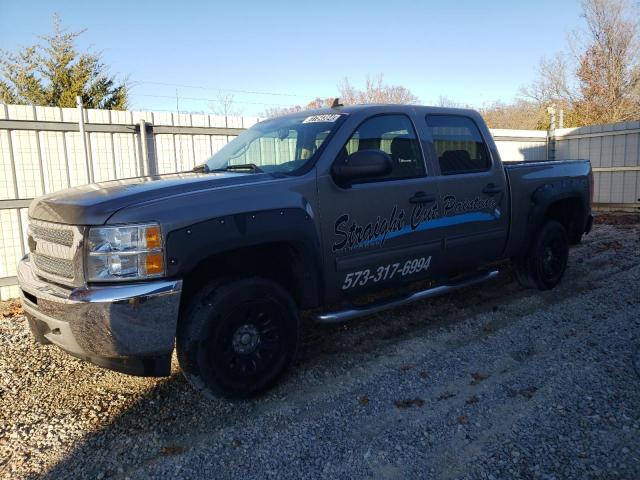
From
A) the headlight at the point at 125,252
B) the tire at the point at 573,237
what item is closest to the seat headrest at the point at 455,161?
the tire at the point at 573,237

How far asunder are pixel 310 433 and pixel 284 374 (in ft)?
2.08

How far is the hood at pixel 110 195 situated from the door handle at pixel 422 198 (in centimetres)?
127

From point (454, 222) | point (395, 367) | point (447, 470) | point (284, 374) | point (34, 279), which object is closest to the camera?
point (447, 470)

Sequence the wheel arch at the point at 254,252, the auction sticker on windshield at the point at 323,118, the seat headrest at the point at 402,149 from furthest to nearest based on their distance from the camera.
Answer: the seat headrest at the point at 402,149
the auction sticker on windshield at the point at 323,118
the wheel arch at the point at 254,252

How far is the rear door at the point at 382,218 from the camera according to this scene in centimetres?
355

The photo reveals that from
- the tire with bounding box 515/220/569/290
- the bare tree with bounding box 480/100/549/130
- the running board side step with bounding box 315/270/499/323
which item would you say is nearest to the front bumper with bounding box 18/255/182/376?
the running board side step with bounding box 315/270/499/323

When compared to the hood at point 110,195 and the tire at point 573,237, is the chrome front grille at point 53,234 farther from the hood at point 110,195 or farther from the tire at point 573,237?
the tire at point 573,237

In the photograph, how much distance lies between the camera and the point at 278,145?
13.0 ft

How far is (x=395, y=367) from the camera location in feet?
12.3

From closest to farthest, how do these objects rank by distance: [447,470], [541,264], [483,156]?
[447,470] < [483,156] < [541,264]

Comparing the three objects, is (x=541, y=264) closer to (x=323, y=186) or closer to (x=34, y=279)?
(x=323, y=186)

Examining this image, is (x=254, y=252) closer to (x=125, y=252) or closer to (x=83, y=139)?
(x=125, y=252)

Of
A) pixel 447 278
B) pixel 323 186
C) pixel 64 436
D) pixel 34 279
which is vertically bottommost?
pixel 64 436

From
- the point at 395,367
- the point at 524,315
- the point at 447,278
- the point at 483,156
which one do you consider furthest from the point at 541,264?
the point at 395,367
